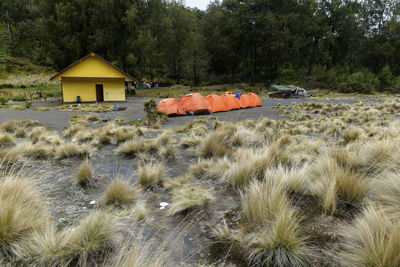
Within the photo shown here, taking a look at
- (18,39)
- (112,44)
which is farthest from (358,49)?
(18,39)

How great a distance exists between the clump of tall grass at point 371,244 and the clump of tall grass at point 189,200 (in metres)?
1.49

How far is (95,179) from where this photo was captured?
4043 millimetres

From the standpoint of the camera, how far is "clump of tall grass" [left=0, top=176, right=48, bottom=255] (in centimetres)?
192

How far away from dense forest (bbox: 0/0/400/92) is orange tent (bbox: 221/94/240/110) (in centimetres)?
1484

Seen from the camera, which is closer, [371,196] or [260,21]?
[371,196]

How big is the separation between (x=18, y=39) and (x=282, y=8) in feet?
184

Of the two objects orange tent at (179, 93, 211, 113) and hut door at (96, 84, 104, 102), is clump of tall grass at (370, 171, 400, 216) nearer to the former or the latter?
orange tent at (179, 93, 211, 113)

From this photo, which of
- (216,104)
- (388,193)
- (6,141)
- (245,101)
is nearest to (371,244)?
(388,193)

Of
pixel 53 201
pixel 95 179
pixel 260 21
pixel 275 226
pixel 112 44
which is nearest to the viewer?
pixel 275 226

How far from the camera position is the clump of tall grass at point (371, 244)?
1.50m

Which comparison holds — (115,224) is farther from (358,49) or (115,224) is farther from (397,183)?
(358,49)

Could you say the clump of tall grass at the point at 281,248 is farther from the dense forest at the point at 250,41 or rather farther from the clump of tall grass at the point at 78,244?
the dense forest at the point at 250,41

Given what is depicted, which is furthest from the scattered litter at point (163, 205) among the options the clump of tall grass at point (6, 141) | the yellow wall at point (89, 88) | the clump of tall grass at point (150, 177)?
the yellow wall at point (89, 88)

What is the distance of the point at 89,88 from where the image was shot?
23281 millimetres
